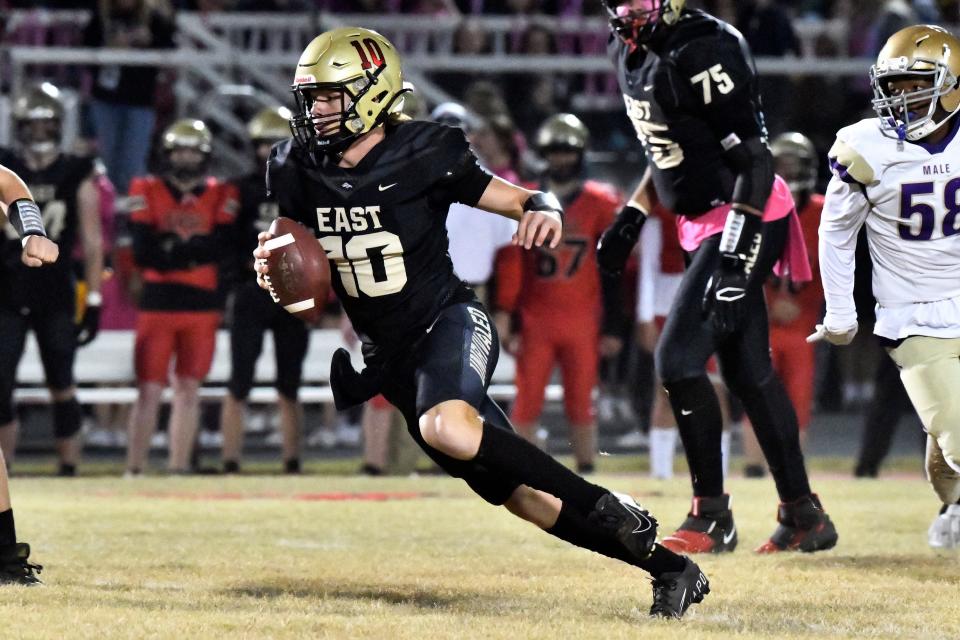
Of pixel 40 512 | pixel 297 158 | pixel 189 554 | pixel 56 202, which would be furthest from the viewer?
pixel 56 202

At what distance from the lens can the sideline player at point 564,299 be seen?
9.31 m

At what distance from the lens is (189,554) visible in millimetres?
5766

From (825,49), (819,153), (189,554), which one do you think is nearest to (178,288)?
(189,554)

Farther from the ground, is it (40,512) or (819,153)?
(819,153)

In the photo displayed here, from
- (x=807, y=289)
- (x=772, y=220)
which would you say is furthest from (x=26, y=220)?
(x=807, y=289)

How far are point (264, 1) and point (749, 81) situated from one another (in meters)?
7.39

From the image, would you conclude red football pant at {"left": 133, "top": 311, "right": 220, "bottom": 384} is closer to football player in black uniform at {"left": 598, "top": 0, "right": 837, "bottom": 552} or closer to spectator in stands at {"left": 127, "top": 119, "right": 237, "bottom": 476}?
spectator in stands at {"left": 127, "top": 119, "right": 237, "bottom": 476}

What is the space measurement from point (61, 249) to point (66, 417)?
915mm

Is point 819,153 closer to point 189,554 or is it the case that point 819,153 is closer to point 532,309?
point 532,309

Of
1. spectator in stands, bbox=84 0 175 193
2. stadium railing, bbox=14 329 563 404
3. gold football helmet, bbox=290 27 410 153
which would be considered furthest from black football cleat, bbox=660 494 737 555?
spectator in stands, bbox=84 0 175 193

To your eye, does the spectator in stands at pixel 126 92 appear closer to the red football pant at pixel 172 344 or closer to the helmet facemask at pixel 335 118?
the red football pant at pixel 172 344

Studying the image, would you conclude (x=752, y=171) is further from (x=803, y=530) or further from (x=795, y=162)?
(x=795, y=162)

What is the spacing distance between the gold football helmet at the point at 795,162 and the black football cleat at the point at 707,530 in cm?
386

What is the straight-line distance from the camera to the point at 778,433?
5.86m
